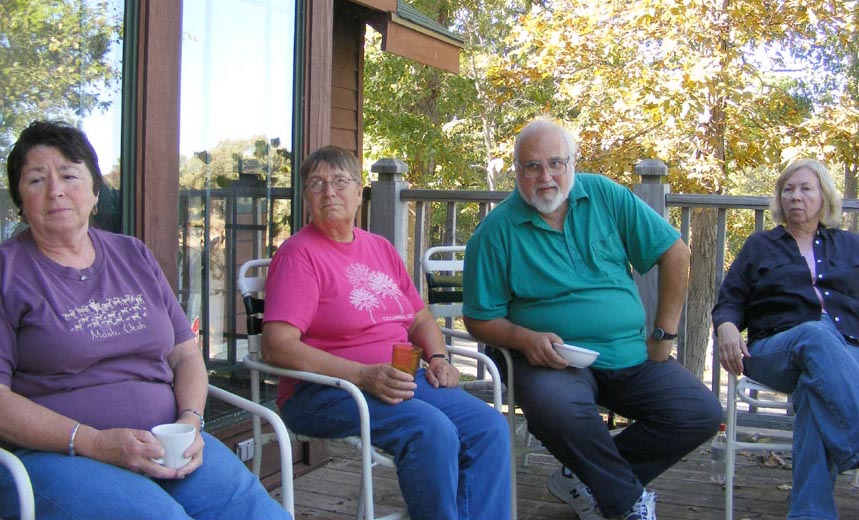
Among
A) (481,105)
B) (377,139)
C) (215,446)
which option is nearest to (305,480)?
(215,446)

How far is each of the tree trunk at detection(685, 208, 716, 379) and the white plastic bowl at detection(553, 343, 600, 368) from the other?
5749 mm

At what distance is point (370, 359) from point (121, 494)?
0.94 m

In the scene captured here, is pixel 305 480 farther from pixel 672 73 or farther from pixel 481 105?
pixel 481 105

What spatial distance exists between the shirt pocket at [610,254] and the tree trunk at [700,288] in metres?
5.45

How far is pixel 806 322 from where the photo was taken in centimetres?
278

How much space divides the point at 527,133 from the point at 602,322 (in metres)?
0.67

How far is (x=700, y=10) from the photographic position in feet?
24.5

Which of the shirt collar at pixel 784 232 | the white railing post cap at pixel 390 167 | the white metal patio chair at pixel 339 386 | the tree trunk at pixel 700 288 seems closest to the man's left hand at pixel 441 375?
the white metal patio chair at pixel 339 386

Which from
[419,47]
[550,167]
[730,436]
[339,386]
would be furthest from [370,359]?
[419,47]

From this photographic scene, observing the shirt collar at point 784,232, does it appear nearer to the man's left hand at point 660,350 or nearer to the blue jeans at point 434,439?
the man's left hand at point 660,350

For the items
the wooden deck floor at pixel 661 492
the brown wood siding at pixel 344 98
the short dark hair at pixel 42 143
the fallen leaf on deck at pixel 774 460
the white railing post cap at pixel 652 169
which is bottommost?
the wooden deck floor at pixel 661 492

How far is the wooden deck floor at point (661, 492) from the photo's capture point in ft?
9.75

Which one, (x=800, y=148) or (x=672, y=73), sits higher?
(x=672, y=73)

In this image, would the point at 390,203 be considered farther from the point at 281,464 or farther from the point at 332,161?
the point at 281,464
